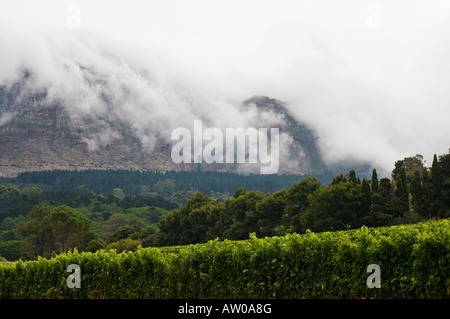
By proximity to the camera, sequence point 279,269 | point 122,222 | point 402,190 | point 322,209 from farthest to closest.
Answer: point 122,222 → point 322,209 → point 402,190 → point 279,269

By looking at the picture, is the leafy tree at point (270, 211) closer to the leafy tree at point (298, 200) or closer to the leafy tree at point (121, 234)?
the leafy tree at point (298, 200)

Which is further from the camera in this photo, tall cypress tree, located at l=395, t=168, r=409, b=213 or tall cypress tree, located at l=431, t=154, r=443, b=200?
tall cypress tree, located at l=395, t=168, r=409, b=213

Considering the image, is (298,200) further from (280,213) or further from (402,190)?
(402,190)

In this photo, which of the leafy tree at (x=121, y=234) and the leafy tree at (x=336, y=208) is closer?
the leafy tree at (x=336, y=208)

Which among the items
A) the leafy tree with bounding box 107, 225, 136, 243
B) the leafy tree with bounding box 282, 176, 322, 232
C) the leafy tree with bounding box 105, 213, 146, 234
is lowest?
the leafy tree with bounding box 107, 225, 136, 243

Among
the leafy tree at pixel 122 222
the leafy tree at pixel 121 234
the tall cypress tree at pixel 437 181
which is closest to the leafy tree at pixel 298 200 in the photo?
the tall cypress tree at pixel 437 181

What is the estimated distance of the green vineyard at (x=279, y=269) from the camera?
1319cm

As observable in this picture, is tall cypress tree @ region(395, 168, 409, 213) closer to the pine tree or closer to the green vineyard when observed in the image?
the pine tree

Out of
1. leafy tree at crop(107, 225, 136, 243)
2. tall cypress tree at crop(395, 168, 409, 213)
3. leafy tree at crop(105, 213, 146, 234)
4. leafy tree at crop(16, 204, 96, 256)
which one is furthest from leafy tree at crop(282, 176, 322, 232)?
leafy tree at crop(105, 213, 146, 234)

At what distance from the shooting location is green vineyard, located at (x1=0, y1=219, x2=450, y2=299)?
1319 centimetres

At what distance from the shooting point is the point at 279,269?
1614 centimetres

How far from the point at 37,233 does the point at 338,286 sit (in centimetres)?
9593

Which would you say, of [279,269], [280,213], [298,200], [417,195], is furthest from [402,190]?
[279,269]
